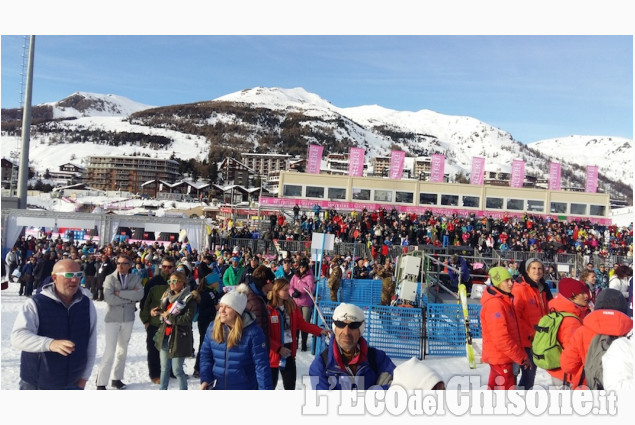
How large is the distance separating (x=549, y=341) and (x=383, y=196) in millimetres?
34386

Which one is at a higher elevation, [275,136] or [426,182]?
[275,136]

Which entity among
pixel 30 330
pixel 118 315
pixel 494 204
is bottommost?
pixel 118 315

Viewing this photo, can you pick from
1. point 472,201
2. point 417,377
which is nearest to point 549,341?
point 417,377

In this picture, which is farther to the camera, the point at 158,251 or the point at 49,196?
the point at 49,196

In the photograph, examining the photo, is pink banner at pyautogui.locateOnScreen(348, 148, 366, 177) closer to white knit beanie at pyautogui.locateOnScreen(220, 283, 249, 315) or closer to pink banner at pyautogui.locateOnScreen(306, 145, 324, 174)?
pink banner at pyautogui.locateOnScreen(306, 145, 324, 174)

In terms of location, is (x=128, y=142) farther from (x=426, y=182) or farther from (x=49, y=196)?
(x=426, y=182)

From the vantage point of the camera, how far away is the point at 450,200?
1527 inches

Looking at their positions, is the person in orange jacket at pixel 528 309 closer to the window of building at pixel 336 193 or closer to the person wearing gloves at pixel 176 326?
the person wearing gloves at pixel 176 326

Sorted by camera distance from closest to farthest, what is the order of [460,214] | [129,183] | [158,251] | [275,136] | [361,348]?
[361,348] → [158,251] → [460,214] → [129,183] → [275,136]

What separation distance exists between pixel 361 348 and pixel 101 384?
3.32 metres

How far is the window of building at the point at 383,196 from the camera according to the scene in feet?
125

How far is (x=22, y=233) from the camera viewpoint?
16984 mm

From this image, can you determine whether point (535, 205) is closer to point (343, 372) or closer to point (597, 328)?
point (597, 328)

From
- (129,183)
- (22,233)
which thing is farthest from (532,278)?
(129,183)
